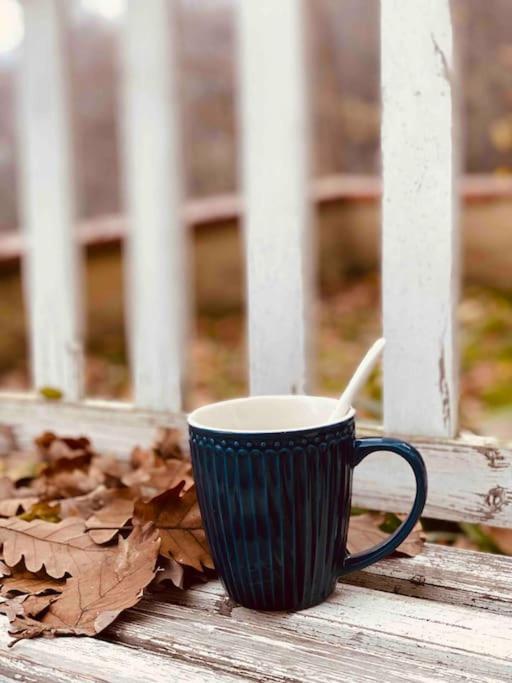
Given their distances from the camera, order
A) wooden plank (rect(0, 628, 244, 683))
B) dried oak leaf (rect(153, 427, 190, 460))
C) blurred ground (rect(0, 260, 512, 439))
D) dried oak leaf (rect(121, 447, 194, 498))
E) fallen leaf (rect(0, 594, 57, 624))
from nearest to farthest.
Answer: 1. wooden plank (rect(0, 628, 244, 683))
2. fallen leaf (rect(0, 594, 57, 624))
3. dried oak leaf (rect(121, 447, 194, 498))
4. dried oak leaf (rect(153, 427, 190, 460))
5. blurred ground (rect(0, 260, 512, 439))

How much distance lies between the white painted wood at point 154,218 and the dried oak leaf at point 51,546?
336mm

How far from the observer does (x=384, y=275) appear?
38.5 inches

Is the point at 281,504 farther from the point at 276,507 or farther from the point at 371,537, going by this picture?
the point at 371,537

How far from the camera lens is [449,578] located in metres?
0.81

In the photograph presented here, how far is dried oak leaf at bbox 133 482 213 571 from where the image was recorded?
32.3 inches

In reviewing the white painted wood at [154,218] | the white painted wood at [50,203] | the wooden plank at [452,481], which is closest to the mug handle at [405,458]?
the wooden plank at [452,481]

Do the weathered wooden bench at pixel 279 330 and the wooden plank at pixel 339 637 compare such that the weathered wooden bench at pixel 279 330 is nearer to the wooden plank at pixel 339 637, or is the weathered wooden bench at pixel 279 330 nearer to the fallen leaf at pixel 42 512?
the wooden plank at pixel 339 637

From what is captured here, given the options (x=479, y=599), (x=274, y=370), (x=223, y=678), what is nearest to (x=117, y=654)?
(x=223, y=678)

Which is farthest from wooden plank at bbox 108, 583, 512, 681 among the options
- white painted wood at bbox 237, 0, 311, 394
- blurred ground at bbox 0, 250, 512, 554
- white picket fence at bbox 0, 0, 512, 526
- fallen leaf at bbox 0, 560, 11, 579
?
blurred ground at bbox 0, 250, 512, 554

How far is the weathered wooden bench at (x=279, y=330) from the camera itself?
67cm

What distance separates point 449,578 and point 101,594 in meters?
0.33

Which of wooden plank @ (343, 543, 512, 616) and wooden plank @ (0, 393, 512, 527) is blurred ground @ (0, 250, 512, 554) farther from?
wooden plank @ (343, 543, 512, 616)

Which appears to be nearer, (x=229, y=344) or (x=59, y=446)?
(x=59, y=446)

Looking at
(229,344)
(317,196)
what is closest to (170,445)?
(229,344)
